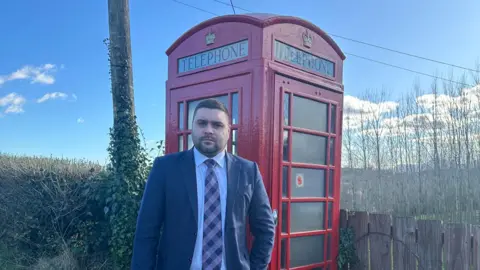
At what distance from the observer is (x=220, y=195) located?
236cm

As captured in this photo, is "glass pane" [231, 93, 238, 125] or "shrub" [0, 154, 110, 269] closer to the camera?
"glass pane" [231, 93, 238, 125]

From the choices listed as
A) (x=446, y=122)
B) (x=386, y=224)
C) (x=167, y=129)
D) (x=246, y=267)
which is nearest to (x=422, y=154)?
(x=446, y=122)

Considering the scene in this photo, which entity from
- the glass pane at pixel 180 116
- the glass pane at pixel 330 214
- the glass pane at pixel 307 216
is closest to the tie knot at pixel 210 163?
the glass pane at pixel 307 216

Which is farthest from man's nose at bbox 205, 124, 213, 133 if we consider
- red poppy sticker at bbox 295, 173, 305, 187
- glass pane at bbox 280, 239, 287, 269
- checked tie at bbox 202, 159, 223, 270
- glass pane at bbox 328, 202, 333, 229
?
glass pane at bbox 328, 202, 333, 229

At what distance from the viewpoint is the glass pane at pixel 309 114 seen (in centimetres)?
368

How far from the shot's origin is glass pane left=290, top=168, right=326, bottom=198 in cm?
367

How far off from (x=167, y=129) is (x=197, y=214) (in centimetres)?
204

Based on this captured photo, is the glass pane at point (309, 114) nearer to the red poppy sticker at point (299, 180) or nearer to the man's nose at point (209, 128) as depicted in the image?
the red poppy sticker at point (299, 180)

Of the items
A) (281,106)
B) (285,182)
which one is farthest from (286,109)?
(285,182)

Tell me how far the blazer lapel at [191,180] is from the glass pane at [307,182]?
1449 mm

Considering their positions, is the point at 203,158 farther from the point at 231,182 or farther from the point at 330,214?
the point at 330,214

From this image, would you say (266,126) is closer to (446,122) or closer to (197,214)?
(197,214)

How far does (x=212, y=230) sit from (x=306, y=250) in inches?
75.1

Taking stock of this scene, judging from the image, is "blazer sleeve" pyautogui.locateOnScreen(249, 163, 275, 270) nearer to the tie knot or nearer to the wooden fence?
the tie knot
